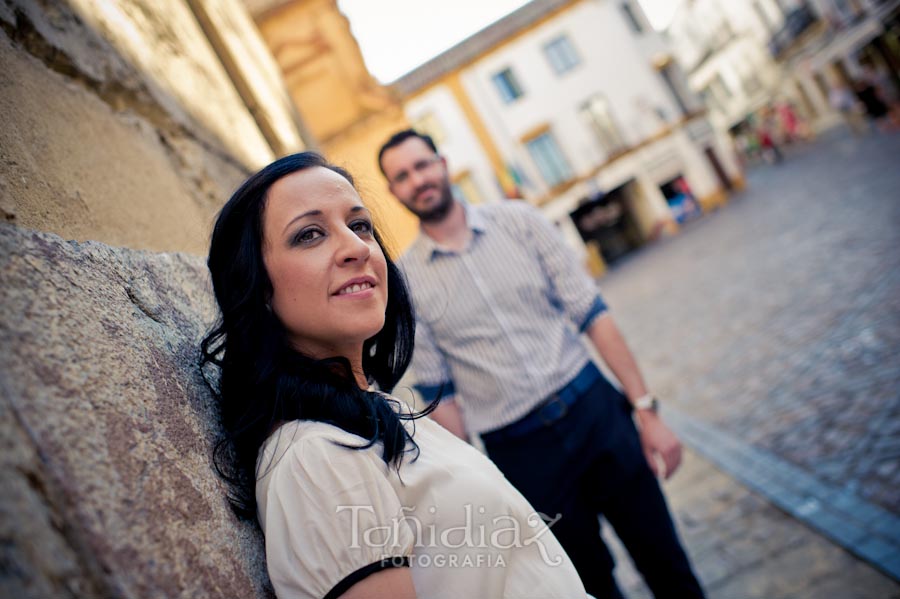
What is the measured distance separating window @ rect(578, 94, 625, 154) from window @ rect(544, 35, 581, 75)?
1.64 metres

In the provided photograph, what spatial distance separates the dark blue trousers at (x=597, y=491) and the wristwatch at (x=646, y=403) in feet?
0.53

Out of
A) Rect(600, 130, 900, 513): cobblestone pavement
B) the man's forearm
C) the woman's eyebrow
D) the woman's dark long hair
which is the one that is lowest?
Rect(600, 130, 900, 513): cobblestone pavement

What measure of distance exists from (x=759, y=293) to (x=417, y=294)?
6666 millimetres

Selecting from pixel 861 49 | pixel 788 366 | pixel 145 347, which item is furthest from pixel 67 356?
pixel 861 49

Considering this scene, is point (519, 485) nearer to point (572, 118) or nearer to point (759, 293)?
point (759, 293)

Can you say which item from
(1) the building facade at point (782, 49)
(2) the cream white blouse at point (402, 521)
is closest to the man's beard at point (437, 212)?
(2) the cream white blouse at point (402, 521)

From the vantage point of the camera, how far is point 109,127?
4.09 ft

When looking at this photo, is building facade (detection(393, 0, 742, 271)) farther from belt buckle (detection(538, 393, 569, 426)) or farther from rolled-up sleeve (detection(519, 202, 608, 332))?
belt buckle (detection(538, 393, 569, 426))

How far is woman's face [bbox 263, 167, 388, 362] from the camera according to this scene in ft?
3.78

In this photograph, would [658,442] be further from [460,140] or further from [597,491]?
[460,140]

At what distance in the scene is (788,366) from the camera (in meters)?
4.92

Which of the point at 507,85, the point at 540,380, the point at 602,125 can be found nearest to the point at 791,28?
the point at 602,125

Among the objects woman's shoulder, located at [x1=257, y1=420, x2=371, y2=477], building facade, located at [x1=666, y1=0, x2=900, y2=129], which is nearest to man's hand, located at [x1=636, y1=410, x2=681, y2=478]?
woman's shoulder, located at [x1=257, y1=420, x2=371, y2=477]

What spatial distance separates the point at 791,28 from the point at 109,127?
33.7 m
